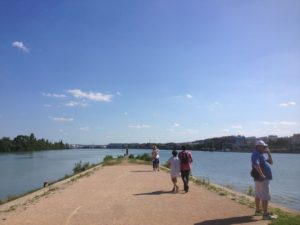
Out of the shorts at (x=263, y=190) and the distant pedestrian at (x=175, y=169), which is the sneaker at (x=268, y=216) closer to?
the shorts at (x=263, y=190)

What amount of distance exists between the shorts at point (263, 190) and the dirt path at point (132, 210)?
54cm

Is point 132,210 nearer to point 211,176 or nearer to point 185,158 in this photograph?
point 185,158

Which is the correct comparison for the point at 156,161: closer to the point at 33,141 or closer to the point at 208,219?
the point at 208,219

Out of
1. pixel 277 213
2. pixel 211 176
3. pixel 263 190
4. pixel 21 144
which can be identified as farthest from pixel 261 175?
pixel 21 144

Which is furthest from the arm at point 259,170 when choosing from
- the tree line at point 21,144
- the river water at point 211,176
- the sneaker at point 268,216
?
the tree line at point 21,144

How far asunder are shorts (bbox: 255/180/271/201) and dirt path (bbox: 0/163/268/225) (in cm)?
54

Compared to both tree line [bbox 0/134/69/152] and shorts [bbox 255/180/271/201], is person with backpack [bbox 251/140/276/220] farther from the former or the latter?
tree line [bbox 0/134/69/152]

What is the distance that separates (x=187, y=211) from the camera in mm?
11055

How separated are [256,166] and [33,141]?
587 ft

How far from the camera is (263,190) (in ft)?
33.7

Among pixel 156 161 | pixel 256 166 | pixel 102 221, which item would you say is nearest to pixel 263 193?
pixel 256 166

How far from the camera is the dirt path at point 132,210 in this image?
979cm

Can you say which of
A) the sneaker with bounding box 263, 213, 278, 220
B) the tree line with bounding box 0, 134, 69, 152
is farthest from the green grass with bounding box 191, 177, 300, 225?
the tree line with bounding box 0, 134, 69, 152

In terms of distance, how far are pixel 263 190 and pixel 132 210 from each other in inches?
139
